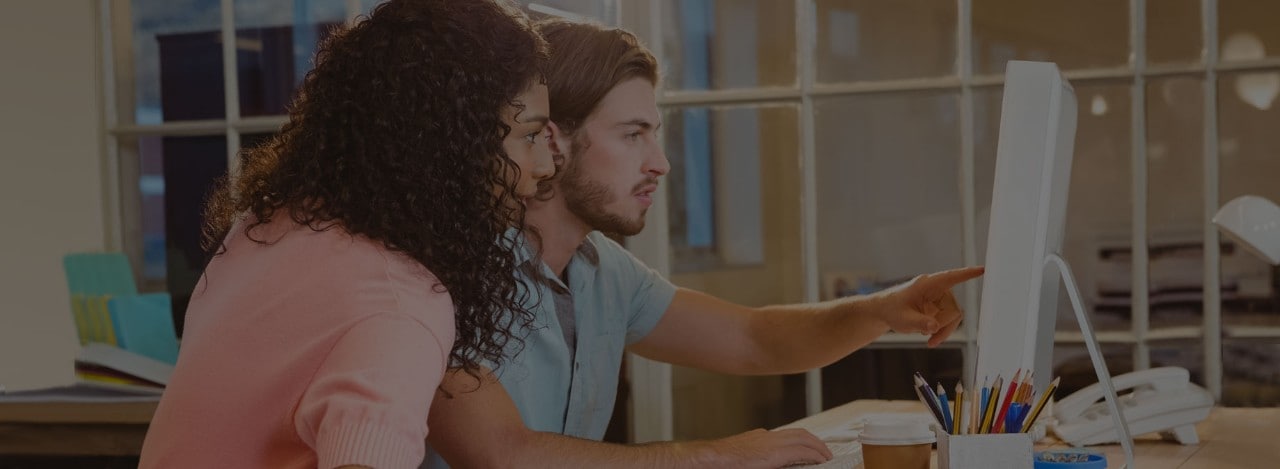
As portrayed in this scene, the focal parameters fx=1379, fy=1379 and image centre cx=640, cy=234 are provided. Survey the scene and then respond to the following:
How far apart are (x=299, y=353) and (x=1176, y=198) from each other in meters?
2.10

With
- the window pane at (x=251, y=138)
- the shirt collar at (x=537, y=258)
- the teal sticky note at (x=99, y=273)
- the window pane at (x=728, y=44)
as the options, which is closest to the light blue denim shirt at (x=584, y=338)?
the shirt collar at (x=537, y=258)

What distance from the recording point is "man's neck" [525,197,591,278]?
2053 millimetres

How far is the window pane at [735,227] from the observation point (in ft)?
9.77

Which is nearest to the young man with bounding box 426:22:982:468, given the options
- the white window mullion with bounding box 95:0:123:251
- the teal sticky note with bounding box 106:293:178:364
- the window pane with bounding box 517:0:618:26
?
the window pane with bounding box 517:0:618:26

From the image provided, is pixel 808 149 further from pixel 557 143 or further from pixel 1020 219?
pixel 1020 219

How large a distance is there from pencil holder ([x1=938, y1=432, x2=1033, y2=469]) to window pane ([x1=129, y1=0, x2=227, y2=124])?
2620 mm

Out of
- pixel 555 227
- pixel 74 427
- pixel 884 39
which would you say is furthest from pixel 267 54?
pixel 555 227

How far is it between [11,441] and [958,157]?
195cm

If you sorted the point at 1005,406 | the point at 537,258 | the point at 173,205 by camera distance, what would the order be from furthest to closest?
the point at 173,205 → the point at 537,258 → the point at 1005,406

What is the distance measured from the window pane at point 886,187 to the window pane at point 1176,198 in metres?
0.38

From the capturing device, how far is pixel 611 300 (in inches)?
84.2

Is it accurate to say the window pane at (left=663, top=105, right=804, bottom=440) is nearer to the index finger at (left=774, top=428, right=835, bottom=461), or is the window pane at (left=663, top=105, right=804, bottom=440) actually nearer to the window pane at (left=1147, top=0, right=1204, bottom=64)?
the window pane at (left=1147, top=0, right=1204, bottom=64)

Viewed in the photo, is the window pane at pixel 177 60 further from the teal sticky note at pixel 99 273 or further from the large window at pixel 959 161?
the large window at pixel 959 161

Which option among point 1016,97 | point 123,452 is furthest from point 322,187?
point 123,452
